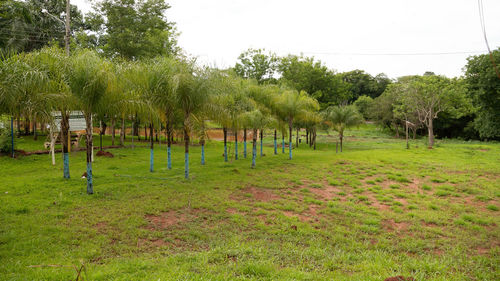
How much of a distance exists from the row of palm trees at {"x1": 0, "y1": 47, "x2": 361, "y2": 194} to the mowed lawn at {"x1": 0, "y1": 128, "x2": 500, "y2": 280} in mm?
1811

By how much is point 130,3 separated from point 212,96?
21.7m

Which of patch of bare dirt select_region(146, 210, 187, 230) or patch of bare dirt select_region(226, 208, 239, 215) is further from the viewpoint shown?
patch of bare dirt select_region(226, 208, 239, 215)

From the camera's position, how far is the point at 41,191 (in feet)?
31.6

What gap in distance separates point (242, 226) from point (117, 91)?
21.4ft

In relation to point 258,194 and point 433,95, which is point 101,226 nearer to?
point 258,194

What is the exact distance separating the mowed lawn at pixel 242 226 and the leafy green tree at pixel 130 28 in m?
15.6

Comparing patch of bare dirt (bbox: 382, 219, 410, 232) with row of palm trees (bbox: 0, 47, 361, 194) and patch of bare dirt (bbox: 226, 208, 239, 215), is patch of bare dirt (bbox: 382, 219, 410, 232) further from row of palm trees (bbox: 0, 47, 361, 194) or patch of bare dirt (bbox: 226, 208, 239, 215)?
row of palm trees (bbox: 0, 47, 361, 194)

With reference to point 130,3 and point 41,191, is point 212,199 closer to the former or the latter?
point 41,191

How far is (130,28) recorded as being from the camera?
26.8 metres

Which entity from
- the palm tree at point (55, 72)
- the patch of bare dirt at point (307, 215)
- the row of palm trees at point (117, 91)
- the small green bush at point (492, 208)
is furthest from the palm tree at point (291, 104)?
the palm tree at point (55, 72)

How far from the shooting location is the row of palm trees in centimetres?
716

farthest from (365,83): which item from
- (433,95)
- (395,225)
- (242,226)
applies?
(242,226)

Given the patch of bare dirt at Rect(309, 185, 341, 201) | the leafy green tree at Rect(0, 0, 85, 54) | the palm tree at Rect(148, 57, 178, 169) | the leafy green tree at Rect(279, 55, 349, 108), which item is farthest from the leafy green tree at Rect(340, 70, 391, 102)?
the palm tree at Rect(148, 57, 178, 169)

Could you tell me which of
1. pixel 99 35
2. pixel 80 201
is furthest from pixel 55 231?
Result: pixel 99 35
